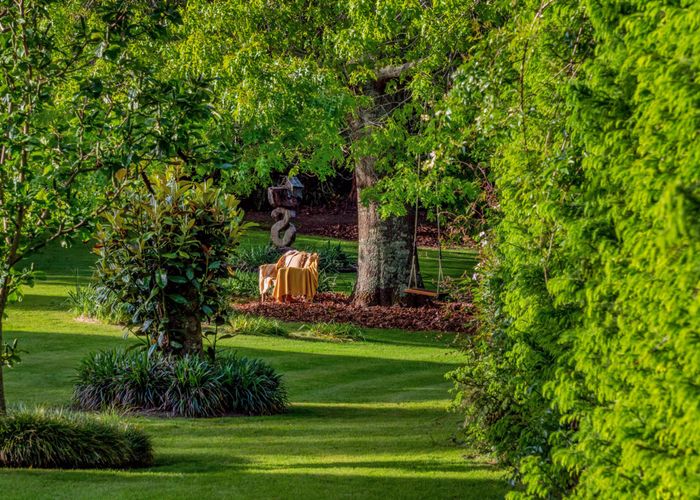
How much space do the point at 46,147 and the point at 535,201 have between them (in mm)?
4601

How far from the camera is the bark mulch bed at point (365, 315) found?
21891mm

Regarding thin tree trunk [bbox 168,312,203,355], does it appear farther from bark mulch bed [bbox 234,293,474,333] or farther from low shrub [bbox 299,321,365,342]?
bark mulch bed [bbox 234,293,474,333]

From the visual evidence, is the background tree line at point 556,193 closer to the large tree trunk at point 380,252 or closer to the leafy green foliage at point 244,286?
the large tree trunk at point 380,252

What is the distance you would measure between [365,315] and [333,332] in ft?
7.72

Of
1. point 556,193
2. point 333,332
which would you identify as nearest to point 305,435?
point 556,193

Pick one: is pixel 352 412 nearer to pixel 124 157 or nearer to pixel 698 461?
pixel 124 157

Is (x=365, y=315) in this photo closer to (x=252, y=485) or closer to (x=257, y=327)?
(x=257, y=327)

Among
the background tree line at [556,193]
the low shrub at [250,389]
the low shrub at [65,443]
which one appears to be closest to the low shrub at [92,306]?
the low shrub at [250,389]

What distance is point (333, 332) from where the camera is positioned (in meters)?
20.2

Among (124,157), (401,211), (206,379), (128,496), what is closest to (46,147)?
(124,157)

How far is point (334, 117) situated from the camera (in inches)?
771

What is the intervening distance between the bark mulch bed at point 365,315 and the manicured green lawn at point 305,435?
206 centimetres

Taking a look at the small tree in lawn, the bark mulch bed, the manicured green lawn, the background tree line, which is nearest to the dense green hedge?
the background tree line

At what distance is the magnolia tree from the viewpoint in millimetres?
9562
